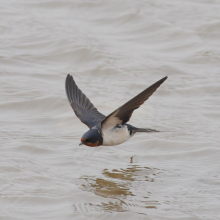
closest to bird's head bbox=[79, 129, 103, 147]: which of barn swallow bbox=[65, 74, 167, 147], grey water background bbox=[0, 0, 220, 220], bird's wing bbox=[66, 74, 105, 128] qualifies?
barn swallow bbox=[65, 74, 167, 147]

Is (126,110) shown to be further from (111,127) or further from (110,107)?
(110,107)

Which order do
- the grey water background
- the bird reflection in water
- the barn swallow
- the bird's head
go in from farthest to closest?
1. the bird's head
2. the barn swallow
3. the grey water background
4. the bird reflection in water

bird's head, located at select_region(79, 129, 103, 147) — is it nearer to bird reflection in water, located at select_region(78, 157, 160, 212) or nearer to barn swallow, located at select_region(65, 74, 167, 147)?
barn swallow, located at select_region(65, 74, 167, 147)

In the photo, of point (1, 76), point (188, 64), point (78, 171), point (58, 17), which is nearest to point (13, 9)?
point (58, 17)

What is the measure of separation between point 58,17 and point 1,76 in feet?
7.83


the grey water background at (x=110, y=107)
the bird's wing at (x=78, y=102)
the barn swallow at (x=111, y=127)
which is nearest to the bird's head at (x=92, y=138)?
the barn swallow at (x=111, y=127)

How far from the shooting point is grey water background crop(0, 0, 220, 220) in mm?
4402

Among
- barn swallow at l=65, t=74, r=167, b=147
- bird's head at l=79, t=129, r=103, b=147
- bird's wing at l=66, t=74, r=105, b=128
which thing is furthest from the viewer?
bird's wing at l=66, t=74, r=105, b=128

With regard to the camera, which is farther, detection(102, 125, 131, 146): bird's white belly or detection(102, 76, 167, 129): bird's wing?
detection(102, 125, 131, 146): bird's white belly

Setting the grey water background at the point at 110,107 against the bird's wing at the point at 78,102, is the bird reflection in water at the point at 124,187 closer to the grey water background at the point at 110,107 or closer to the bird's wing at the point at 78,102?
the grey water background at the point at 110,107

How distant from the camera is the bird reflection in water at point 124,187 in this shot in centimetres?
429

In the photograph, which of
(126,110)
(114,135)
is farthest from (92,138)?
(126,110)

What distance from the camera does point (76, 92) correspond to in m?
5.88

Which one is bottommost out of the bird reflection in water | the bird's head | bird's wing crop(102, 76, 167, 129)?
the bird reflection in water
